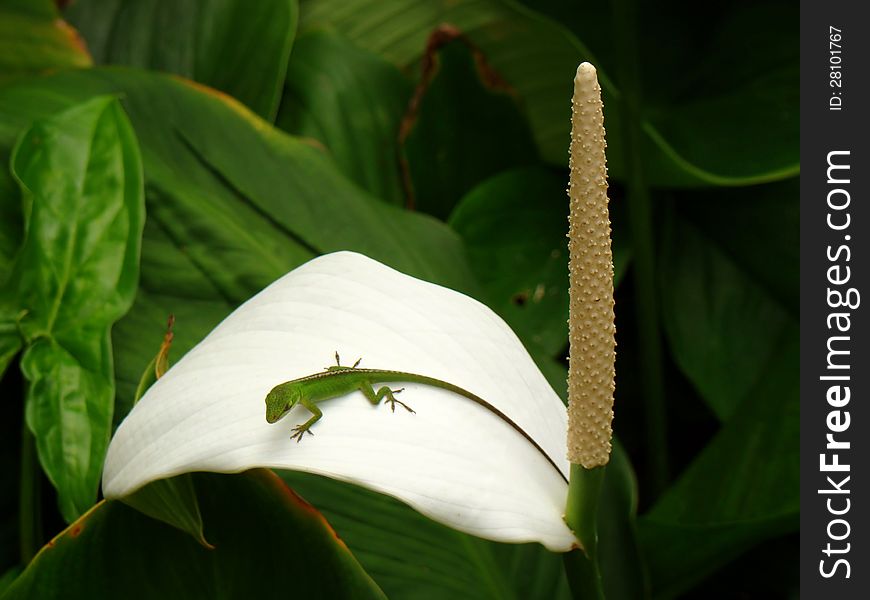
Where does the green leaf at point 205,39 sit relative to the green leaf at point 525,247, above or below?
above

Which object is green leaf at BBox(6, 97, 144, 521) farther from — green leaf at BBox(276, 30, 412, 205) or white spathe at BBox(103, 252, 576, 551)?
green leaf at BBox(276, 30, 412, 205)

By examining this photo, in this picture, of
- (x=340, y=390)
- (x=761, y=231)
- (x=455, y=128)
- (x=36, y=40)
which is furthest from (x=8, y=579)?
(x=761, y=231)

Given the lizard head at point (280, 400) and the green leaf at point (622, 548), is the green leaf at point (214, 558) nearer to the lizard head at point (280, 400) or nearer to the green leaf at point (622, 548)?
the lizard head at point (280, 400)

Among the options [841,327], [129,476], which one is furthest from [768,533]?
[129,476]

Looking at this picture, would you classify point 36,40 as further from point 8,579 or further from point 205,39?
point 8,579

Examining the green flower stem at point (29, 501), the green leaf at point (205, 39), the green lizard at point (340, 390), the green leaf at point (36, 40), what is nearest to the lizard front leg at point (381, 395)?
the green lizard at point (340, 390)

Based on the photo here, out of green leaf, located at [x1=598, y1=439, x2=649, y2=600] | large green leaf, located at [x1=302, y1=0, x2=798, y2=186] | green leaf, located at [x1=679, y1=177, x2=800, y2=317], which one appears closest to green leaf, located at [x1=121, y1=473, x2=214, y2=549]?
green leaf, located at [x1=598, y1=439, x2=649, y2=600]
